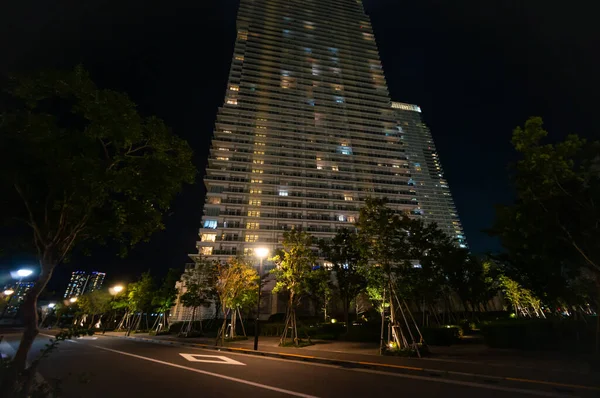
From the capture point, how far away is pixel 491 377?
861 cm

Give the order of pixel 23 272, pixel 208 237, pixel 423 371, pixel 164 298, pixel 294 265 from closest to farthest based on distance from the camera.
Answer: pixel 423 371 < pixel 23 272 < pixel 294 265 < pixel 164 298 < pixel 208 237

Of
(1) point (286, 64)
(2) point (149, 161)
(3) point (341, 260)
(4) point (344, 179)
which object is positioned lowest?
(2) point (149, 161)

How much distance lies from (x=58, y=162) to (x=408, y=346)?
17024 millimetres

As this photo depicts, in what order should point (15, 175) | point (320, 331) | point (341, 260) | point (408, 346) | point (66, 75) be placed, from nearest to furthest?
1. point (15, 175)
2. point (66, 75)
3. point (408, 346)
4. point (320, 331)
5. point (341, 260)

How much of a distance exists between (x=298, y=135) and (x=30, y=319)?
70517 mm

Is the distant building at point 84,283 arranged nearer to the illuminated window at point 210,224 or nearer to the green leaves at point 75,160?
the illuminated window at point 210,224

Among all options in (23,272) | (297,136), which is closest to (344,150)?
(297,136)

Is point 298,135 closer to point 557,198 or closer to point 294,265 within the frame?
point 294,265

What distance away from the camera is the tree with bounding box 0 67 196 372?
578 cm

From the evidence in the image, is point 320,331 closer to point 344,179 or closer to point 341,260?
point 341,260

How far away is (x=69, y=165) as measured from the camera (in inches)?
240

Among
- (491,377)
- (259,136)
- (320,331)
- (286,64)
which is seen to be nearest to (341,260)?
(320,331)

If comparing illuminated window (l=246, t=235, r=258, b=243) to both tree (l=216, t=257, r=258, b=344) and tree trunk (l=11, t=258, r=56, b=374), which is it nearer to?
tree (l=216, t=257, r=258, b=344)

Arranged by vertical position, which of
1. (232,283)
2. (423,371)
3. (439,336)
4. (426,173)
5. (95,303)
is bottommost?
(423,371)
